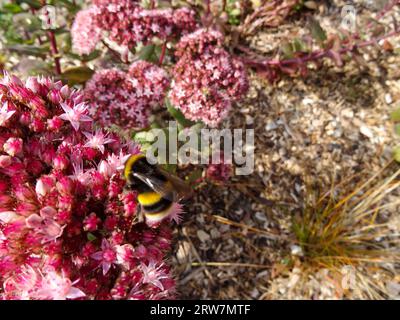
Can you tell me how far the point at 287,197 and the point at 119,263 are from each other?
5.30 ft

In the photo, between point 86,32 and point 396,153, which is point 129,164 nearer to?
point 86,32

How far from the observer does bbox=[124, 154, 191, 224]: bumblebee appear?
1.34 meters

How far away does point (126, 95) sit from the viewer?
2154mm

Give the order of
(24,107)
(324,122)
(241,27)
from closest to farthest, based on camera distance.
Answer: (24,107) → (324,122) → (241,27)

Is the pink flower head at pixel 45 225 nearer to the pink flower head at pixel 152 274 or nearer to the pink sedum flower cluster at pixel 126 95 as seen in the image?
the pink flower head at pixel 152 274

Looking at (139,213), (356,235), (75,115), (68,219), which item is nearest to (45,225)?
(68,219)

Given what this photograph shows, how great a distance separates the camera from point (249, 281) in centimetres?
260

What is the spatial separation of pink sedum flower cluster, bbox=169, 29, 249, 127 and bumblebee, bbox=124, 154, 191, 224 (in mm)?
845

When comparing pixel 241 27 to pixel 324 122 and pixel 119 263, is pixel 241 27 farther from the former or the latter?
pixel 119 263

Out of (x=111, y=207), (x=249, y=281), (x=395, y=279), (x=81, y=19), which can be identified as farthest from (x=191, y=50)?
(x=395, y=279)

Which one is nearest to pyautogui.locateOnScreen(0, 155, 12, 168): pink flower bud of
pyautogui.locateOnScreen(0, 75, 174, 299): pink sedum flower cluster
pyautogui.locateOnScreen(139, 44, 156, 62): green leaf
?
pyautogui.locateOnScreen(0, 75, 174, 299): pink sedum flower cluster

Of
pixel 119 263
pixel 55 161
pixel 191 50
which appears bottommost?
pixel 119 263

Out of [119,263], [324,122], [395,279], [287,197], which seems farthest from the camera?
[324,122]

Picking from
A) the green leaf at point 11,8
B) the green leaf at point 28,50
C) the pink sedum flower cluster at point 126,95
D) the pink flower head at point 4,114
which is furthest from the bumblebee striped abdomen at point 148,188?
the green leaf at point 11,8
